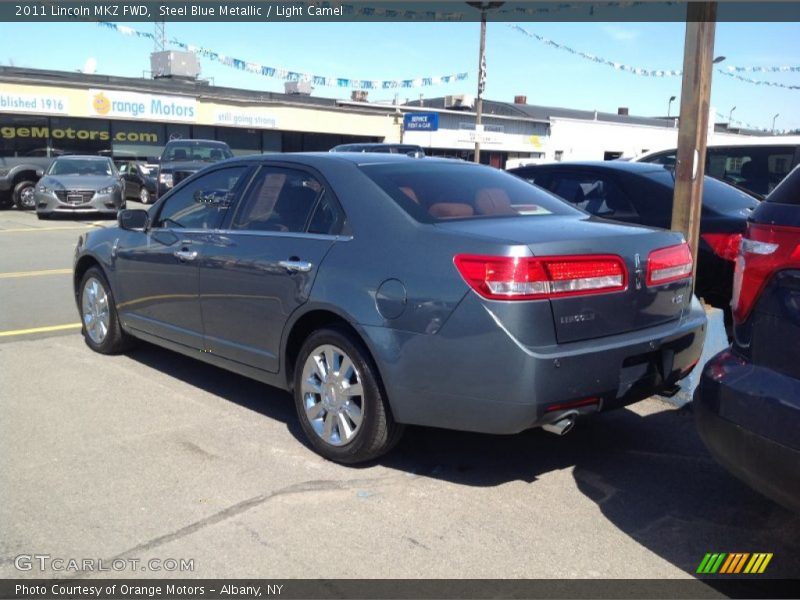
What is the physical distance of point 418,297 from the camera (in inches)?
142

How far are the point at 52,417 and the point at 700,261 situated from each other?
4848mm

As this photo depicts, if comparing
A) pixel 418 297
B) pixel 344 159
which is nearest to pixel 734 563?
pixel 418 297

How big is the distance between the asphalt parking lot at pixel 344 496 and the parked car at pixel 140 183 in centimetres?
1845

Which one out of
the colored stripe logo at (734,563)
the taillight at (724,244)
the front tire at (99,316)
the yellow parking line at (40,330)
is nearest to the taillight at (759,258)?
the colored stripe logo at (734,563)

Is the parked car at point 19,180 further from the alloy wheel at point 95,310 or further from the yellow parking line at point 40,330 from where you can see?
the alloy wheel at point 95,310

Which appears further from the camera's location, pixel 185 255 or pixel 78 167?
pixel 78 167

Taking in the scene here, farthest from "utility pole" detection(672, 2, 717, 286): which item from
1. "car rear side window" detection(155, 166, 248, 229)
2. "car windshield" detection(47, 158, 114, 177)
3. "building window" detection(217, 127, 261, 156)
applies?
"building window" detection(217, 127, 261, 156)

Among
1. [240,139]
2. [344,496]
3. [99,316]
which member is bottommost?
[344,496]

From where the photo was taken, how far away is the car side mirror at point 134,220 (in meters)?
5.71

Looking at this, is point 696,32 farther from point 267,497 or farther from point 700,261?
point 267,497

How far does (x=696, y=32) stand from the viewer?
5.12m

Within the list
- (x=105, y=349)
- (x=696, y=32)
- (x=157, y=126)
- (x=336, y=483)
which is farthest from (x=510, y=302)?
(x=157, y=126)

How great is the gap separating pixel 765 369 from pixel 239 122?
2995cm

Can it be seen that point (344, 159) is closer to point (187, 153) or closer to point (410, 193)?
point (410, 193)
